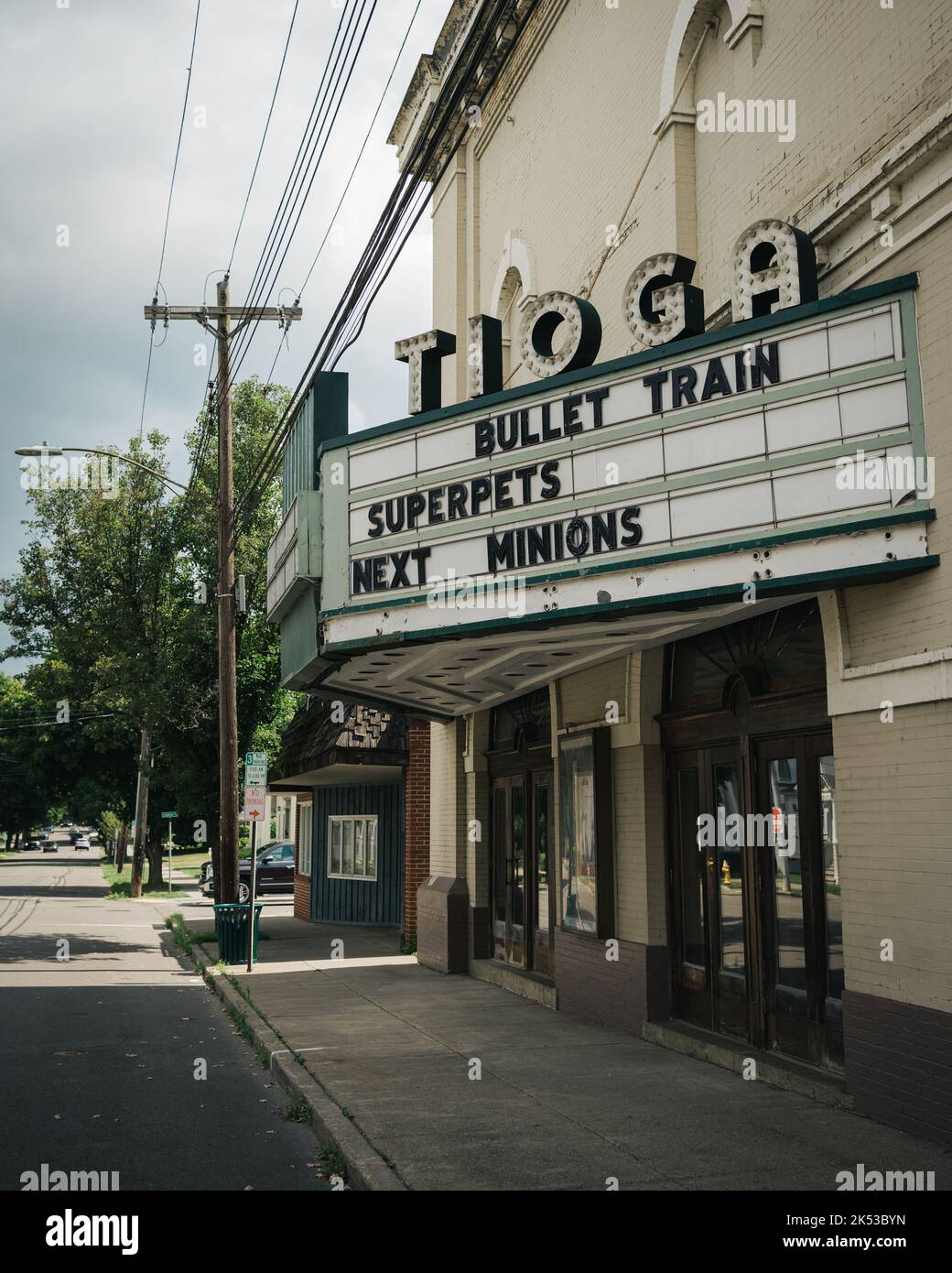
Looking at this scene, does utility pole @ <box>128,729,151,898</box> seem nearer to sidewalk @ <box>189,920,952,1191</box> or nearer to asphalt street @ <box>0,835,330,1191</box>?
asphalt street @ <box>0,835,330,1191</box>

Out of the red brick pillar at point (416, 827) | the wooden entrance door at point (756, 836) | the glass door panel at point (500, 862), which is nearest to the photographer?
the wooden entrance door at point (756, 836)

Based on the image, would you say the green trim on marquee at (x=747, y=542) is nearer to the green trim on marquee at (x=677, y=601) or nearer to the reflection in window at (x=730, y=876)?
the green trim on marquee at (x=677, y=601)

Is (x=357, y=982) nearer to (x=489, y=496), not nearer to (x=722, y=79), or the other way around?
(x=489, y=496)

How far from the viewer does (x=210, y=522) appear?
78.8ft

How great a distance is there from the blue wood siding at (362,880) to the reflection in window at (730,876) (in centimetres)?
1418

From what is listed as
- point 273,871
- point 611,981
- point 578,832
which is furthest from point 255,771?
point 273,871

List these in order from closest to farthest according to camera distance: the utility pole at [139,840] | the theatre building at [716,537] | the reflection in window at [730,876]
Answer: the theatre building at [716,537]
the reflection in window at [730,876]
the utility pole at [139,840]

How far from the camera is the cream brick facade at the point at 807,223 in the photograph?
704 cm

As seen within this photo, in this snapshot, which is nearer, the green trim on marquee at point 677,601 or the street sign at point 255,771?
the green trim on marquee at point 677,601

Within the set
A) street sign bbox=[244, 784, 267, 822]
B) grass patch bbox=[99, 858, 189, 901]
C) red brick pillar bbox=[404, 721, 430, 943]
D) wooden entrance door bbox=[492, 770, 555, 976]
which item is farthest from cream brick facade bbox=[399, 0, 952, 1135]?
grass patch bbox=[99, 858, 189, 901]

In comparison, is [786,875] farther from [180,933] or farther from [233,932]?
[180,933]

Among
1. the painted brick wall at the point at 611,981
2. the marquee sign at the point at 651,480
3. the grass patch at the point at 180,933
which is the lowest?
the grass patch at the point at 180,933

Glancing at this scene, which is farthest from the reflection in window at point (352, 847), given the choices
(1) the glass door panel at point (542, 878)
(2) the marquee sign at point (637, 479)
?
(2) the marquee sign at point (637, 479)

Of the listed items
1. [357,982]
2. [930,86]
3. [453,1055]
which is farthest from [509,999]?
[930,86]
